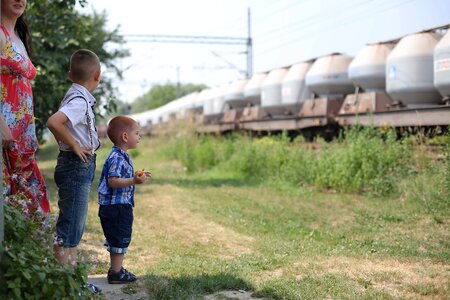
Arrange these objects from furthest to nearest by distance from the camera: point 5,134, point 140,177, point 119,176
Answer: point 119,176 → point 140,177 → point 5,134

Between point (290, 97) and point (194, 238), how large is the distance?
1137 cm

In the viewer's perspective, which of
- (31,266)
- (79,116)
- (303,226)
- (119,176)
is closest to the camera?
(31,266)

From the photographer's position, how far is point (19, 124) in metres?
3.29

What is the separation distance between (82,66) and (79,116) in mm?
349

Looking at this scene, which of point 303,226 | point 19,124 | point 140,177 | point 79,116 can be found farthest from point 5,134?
point 303,226

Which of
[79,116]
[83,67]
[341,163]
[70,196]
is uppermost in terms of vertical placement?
[83,67]

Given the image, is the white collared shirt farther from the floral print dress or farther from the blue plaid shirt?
the blue plaid shirt

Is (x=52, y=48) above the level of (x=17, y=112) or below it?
above

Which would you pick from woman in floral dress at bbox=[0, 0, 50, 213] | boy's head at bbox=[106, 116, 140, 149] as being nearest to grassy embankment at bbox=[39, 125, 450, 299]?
boy's head at bbox=[106, 116, 140, 149]

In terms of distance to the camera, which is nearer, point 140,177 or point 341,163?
point 140,177

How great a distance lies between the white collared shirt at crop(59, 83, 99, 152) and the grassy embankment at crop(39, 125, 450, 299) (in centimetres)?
112

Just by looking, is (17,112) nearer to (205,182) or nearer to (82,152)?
(82,152)

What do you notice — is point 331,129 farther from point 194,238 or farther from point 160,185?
point 194,238

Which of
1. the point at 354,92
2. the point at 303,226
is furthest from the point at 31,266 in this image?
the point at 354,92
